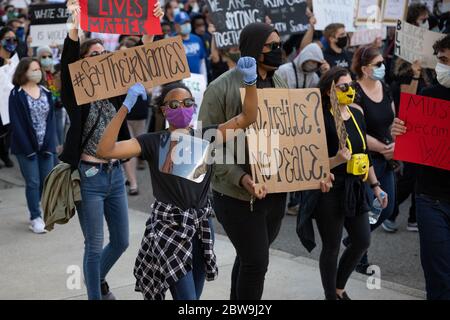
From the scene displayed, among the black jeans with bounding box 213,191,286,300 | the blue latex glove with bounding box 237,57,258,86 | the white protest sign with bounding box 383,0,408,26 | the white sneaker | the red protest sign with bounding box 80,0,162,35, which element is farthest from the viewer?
the white protest sign with bounding box 383,0,408,26

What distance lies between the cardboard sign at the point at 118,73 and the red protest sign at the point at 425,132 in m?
1.43

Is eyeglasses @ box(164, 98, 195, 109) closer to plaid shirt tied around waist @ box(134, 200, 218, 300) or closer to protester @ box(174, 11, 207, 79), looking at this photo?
plaid shirt tied around waist @ box(134, 200, 218, 300)

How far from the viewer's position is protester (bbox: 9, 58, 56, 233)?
731 cm

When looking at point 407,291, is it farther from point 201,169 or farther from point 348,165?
point 201,169

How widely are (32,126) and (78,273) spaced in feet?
6.13

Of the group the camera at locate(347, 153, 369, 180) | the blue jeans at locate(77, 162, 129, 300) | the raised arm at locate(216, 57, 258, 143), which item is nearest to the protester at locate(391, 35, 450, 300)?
the camera at locate(347, 153, 369, 180)

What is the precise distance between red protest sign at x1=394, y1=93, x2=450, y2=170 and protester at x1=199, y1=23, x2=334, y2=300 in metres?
0.86

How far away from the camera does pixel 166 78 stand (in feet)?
14.7

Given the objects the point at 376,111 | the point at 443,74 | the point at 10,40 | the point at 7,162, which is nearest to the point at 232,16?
the point at 376,111

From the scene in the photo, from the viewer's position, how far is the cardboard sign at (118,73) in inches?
174

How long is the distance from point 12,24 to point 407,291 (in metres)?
8.30

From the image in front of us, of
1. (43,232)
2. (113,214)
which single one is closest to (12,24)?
(43,232)

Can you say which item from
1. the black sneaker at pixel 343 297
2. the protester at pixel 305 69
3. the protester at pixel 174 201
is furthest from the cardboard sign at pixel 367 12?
the protester at pixel 174 201

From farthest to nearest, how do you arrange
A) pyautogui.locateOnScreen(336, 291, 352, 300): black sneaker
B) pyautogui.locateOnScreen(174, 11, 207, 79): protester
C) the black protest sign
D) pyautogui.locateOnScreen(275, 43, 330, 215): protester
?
pyautogui.locateOnScreen(174, 11, 207, 79): protester
the black protest sign
pyautogui.locateOnScreen(275, 43, 330, 215): protester
pyautogui.locateOnScreen(336, 291, 352, 300): black sneaker
